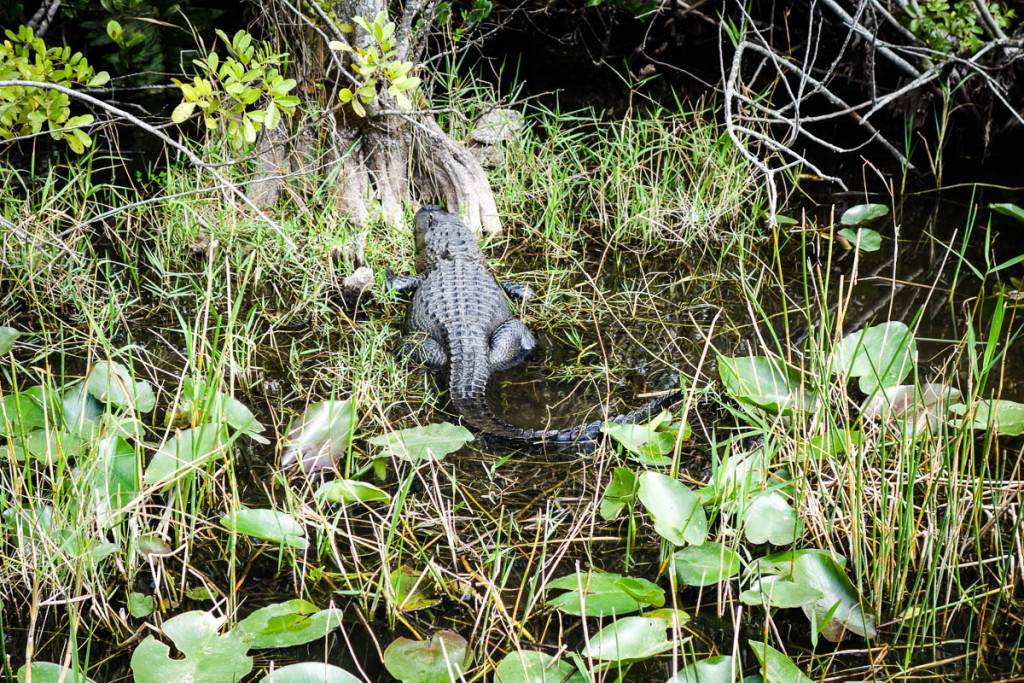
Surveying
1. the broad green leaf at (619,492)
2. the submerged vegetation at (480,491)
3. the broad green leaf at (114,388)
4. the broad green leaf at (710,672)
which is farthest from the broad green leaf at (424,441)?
the broad green leaf at (710,672)

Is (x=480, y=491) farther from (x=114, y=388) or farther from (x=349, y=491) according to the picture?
(x=114, y=388)

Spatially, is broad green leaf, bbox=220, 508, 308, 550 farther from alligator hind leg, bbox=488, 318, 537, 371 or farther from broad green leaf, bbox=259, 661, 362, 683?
alligator hind leg, bbox=488, 318, 537, 371

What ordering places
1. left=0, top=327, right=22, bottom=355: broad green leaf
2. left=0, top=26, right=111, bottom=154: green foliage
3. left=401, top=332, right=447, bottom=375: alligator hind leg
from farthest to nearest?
left=401, top=332, right=447, bottom=375: alligator hind leg < left=0, top=26, right=111, bottom=154: green foliage < left=0, top=327, right=22, bottom=355: broad green leaf

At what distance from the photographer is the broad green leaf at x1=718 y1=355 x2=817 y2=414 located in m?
2.78

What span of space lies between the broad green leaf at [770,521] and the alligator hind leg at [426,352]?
1546 millimetres

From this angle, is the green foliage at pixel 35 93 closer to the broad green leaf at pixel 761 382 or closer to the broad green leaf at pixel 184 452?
the broad green leaf at pixel 184 452

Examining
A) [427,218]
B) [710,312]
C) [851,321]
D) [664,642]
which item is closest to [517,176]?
[427,218]

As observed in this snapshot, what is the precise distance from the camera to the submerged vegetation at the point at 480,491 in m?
2.14

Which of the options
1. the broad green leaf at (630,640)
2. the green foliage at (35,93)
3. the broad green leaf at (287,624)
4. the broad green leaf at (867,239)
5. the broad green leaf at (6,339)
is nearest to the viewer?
the broad green leaf at (630,640)

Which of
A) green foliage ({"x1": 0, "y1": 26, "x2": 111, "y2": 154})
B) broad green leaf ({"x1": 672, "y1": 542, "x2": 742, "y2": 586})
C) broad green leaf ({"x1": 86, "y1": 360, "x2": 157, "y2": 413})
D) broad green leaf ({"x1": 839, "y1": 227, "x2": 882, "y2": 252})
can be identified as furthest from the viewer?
broad green leaf ({"x1": 839, "y1": 227, "x2": 882, "y2": 252})

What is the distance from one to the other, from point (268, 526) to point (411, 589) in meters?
0.41

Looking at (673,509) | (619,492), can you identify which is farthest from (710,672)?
(619,492)

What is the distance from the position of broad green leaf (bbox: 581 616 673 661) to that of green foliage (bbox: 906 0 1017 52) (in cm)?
380

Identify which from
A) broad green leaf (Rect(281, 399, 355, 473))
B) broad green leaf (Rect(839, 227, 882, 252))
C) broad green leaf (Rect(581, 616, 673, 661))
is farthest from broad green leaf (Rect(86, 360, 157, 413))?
broad green leaf (Rect(839, 227, 882, 252))
